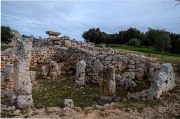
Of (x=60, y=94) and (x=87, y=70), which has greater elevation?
(x=87, y=70)

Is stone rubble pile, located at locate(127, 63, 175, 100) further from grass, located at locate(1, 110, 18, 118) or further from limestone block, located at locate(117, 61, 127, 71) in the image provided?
grass, located at locate(1, 110, 18, 118)

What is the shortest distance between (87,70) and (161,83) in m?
6.12

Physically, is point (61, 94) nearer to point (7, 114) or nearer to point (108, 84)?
point (108, 84)

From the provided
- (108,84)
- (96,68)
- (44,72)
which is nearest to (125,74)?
(96,68)

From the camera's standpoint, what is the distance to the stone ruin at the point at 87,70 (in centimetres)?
719

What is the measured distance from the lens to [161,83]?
833 centimetres

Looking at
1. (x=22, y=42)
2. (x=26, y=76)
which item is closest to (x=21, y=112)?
(x=26, y=76)

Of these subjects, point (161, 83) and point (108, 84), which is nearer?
point (161, 83)

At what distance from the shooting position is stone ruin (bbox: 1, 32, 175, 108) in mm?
7188

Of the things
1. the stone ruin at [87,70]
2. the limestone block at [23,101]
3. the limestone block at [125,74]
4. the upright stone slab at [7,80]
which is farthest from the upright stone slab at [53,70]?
the limestone block at [23,101]

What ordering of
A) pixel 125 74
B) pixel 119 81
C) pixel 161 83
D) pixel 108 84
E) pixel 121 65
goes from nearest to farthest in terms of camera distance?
1. pixel 161 83
2. pixel 108 84
3. pixel 119 81
4. pixel 125 74
5. pixel 121 65

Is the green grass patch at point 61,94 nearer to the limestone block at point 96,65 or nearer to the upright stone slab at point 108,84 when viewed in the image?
the upright stone slab at point 108,84

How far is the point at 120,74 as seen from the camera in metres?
12.0

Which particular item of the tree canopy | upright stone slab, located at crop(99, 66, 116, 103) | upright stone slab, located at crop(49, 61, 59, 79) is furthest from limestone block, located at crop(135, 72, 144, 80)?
the tree canopy
